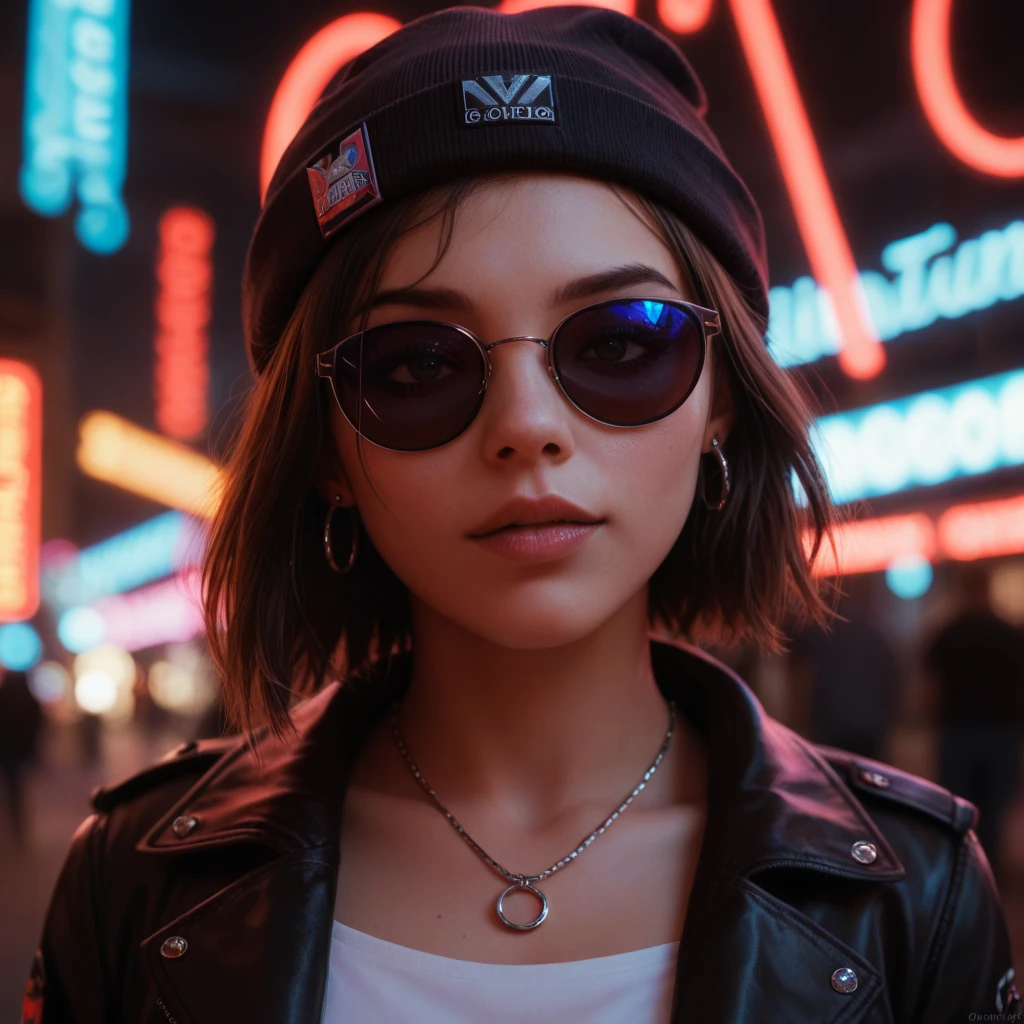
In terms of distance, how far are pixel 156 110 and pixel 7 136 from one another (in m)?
10.8

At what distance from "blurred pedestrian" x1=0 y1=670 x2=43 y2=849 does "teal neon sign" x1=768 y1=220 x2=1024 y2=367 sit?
684cm

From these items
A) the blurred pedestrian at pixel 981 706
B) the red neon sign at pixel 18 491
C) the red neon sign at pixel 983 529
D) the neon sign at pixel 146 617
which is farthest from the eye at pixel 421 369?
the neon sign at pixel 146 617

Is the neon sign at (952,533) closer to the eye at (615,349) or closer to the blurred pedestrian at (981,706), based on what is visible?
the blurred pedestrian at (981,706)

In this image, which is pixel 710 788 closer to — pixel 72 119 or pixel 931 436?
pixel 931 436

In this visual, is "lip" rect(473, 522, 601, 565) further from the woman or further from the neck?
Result: the neck

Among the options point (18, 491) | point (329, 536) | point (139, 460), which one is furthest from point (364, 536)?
point (139, 460)

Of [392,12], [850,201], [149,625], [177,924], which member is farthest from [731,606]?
[149,625]

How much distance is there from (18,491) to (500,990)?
14.5m

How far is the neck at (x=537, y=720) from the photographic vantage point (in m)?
1.37

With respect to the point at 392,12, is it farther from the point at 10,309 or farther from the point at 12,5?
the point at 10,309

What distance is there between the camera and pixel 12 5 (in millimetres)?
3703

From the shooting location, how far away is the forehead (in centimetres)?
120

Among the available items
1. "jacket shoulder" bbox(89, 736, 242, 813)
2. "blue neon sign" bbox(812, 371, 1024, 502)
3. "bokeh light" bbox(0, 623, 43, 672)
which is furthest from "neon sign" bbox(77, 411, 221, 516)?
"jacket shoulder" bbox(89, 736, 242, 813)

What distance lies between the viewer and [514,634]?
120 centimetres
